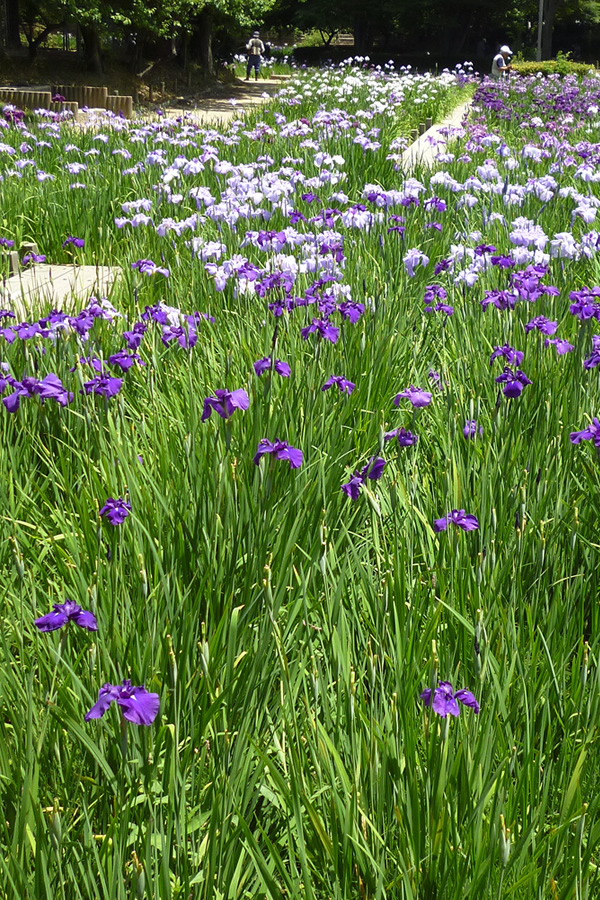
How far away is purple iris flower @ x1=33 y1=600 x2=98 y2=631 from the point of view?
137 cm

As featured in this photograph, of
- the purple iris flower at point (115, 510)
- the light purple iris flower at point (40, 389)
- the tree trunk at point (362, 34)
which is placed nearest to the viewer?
the purple iris flower at point (115, 510)

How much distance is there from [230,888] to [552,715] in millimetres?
781

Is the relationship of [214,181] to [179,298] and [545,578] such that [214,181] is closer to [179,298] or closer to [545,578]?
[179,298]

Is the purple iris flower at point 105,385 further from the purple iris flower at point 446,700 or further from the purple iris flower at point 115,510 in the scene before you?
the purple iris flower at point 446,700

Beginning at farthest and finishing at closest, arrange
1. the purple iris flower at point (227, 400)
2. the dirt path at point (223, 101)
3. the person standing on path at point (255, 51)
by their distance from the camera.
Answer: the person standing on path at point (255, 51) → the dirt path at point (223, 101) → the purple iris flower at point (227, 400)

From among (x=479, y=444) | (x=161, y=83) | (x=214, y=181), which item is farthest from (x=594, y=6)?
(x=479, y=444)

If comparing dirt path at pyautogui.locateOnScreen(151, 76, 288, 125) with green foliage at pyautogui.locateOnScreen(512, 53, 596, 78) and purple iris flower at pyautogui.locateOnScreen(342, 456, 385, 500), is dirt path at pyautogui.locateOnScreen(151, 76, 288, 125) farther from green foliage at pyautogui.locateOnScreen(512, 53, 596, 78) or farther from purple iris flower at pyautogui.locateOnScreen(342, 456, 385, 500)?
purple iris flower at pyautogui.locateOnScreen(342, 456, 385, 500)

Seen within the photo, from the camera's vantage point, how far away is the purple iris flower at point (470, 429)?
2393mm

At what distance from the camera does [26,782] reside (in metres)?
1.20

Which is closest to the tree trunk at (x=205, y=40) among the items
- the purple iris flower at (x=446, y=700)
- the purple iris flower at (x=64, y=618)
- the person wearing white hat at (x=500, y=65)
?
the person wearing white hat at (x=500, y=65)

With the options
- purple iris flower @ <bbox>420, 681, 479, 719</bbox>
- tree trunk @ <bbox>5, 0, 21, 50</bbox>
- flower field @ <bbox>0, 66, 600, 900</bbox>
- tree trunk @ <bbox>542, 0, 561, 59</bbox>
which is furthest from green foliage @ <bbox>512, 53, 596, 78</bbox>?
purple iris flower @ <bbox>420, 681, 479, 719</bbox>

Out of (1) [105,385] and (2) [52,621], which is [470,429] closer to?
(1) [105,385]

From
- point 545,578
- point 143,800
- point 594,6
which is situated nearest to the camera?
point 143,800

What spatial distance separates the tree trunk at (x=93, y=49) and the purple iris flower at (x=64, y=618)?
24.2 m
